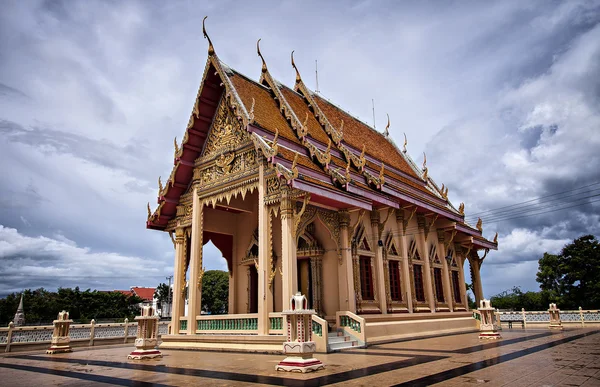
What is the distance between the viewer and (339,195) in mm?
10344

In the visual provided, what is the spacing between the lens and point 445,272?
52.2 feet

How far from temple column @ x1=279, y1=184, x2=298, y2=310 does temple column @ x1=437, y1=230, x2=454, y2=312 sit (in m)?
8.19

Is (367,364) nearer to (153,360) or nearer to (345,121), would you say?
(153,360)

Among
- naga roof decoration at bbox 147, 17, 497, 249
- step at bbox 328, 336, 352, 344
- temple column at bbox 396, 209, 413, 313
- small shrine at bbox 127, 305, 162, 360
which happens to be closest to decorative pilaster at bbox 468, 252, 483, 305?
naga roof decoration at bbox 147, 17, 497, 249

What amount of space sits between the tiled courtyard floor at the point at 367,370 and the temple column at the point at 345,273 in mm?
2378

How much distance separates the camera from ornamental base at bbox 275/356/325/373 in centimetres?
616

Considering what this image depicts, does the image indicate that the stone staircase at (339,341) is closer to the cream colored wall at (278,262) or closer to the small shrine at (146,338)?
the cream colored wall at (278,262)

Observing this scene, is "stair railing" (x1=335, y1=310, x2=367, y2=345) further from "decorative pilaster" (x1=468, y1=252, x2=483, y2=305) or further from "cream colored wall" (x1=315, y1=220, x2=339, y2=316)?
"decorative pilaster" (x1=468, y1=252, x2=483, y2=305)

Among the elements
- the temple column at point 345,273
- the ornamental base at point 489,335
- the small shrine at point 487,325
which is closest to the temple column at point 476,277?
the small shrine at point 487,325

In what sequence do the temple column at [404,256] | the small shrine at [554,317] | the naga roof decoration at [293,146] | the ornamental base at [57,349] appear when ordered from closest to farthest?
the naga roof decoration at [293,146] < the ornamental base at [57,349] < the temple column at [404,256] < the small shrine at [554,317]

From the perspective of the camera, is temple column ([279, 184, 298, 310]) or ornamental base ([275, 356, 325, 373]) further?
temple column ([279, 184, 298, 310])

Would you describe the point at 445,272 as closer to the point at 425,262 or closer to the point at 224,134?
the point at 425,262

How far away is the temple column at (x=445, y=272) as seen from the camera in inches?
616

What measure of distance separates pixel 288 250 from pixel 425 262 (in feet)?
22.7
